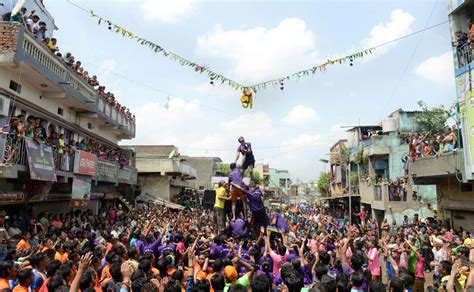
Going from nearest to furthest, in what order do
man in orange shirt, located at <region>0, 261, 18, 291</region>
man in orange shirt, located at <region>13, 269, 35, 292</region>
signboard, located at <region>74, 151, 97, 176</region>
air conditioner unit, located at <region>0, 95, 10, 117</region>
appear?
man in orange shirt, located at <region>13, 269, 35, 292</region>
man in orange shirt, located at <region>0, 261, 18, 291</region>
air conditioner unit, located at <region>0, 95, 10, 117</region>
signboard, located at <region>74, 151, 97, 176</region>

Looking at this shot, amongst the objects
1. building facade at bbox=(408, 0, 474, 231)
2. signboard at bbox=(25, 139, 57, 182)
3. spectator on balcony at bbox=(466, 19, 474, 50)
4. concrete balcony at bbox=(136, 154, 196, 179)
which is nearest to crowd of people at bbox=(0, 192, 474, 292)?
signboard at bbox=(25, 139, 57, 182)

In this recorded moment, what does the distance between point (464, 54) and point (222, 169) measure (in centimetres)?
4180

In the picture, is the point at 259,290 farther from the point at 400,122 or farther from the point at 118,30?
the point at 400,122

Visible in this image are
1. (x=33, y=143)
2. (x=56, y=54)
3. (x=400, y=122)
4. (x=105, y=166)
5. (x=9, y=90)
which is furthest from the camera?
(x=400, y=122)

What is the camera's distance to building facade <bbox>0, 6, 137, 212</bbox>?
34.1ft

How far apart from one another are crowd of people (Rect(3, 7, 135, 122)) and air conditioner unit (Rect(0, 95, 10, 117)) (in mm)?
2581

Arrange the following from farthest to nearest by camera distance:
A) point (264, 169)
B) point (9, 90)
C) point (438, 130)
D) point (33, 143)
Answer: point (264, 169), point (438, 130), point (9, 90), point (33, 143)

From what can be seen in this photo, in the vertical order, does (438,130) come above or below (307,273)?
above

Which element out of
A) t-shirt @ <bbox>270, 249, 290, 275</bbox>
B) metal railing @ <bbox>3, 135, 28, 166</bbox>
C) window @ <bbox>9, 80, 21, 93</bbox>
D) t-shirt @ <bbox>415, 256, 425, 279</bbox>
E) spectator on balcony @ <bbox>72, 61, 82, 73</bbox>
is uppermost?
spectator on balcony @ <bbox>72, 61, 82, 73</bbox>

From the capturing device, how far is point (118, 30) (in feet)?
39.8

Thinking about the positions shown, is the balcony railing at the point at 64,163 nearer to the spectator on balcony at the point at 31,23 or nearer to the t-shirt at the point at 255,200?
the spectator on balcony at the point at 31,23

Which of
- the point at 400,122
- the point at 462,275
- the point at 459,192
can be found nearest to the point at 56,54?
the point at 462,275

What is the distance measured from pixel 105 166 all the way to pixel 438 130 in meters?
21.9

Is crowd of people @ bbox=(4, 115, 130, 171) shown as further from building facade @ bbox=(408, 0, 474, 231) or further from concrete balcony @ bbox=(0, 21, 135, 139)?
building facade @ bbox=(408, 0, 474, 231)
